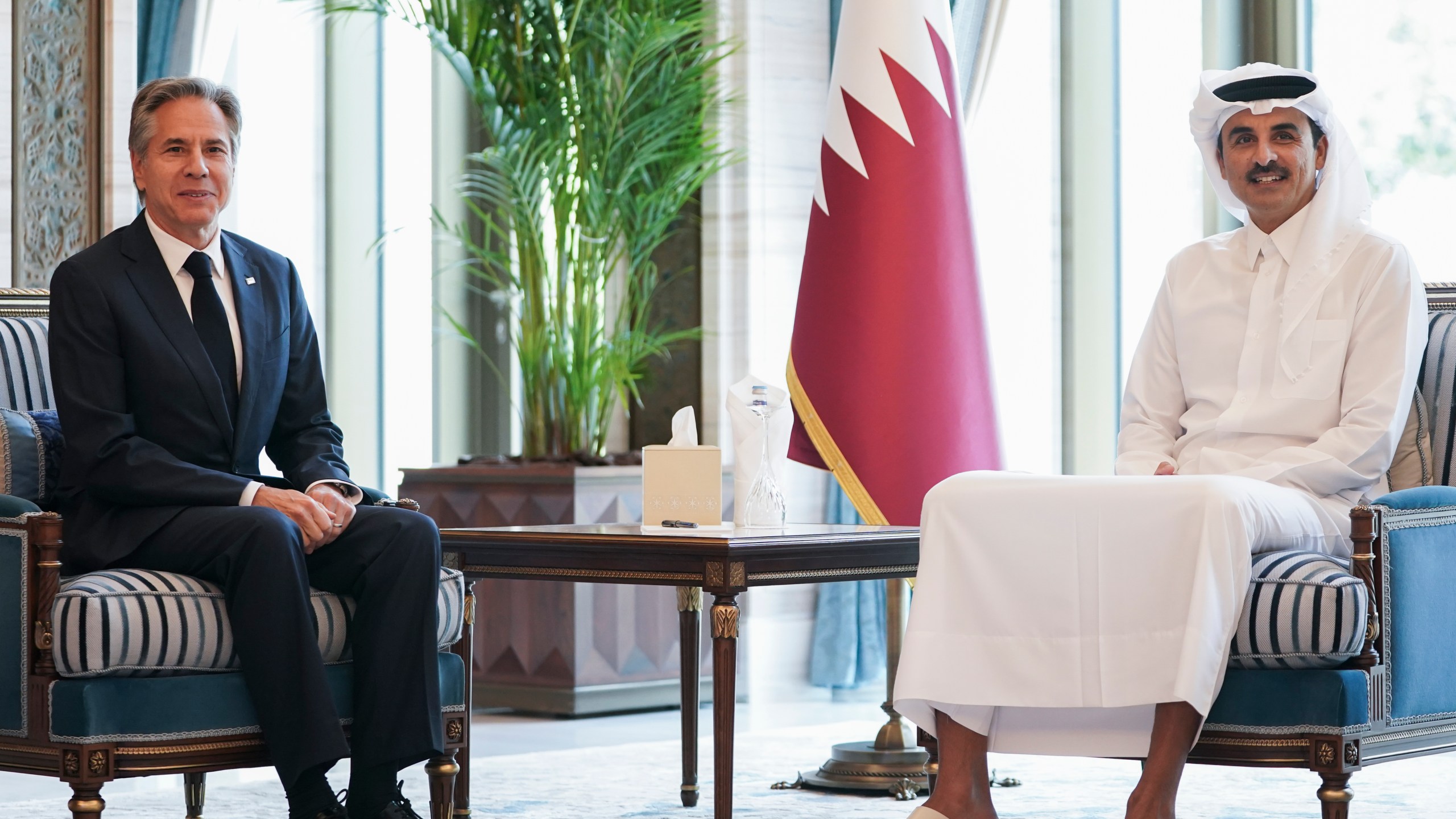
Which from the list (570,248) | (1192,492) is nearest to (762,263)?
(570,248)

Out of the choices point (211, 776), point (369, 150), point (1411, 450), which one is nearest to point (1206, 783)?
point (1411, 450)

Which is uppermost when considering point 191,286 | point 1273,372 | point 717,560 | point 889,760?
point 191,286

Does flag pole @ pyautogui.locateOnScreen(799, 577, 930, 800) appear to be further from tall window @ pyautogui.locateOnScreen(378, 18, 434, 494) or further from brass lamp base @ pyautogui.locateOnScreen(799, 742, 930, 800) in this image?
tall window @ pyautogui.locateOnScreen(378, 18, 434, 494)

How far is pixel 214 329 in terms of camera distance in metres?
3.21

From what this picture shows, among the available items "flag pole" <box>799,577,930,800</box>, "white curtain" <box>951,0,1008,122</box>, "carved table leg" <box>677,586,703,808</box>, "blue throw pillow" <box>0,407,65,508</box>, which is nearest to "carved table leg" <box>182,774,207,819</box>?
"blue throw pillow" <box>0,407,65,508</box>

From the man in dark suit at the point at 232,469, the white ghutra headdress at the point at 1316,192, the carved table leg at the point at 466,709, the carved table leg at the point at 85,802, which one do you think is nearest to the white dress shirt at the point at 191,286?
the man in dark suit at the point at 232,469

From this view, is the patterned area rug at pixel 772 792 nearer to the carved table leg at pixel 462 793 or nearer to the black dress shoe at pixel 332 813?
the carved table leg at pixel 462 793

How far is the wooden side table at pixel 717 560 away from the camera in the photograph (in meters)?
3.22

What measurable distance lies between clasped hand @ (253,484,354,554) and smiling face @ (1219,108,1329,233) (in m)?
1.75

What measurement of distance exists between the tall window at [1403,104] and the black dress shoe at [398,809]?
3.17 metres

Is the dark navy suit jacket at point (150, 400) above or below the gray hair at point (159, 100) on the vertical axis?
below

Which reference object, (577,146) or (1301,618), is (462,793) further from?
(577,146)

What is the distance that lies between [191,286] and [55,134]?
96.4 inches

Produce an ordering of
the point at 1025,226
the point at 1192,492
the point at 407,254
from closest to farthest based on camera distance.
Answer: the point at 1192,492 < the point at 1025,226 < the point at 407,254
